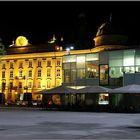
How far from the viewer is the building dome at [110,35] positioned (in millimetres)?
96500

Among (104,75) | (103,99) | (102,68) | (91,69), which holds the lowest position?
Answer: (103,99)

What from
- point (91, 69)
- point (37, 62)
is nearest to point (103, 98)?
point (91, 69)

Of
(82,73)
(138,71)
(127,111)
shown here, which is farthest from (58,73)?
(127,111)

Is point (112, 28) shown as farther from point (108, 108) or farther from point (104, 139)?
point (104, 139)

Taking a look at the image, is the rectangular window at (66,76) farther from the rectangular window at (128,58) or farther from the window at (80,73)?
the rectangular window at (128,58)

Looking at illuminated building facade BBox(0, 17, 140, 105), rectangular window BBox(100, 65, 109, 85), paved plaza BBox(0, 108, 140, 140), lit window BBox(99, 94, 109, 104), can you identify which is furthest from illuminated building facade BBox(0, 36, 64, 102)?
paved plaza BBox(0, 108, 140, 140)

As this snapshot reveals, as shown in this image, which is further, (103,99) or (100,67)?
(100,67)

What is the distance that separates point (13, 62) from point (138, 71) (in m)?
61.4

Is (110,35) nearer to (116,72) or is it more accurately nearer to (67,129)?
(116,72)

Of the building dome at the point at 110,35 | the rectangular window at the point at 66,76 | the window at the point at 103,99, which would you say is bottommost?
the window at the point at 103,99

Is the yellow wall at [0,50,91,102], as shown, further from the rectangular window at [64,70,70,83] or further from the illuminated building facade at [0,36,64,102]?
the rectangular window at [64,70,70,83]

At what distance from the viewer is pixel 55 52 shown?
351 ft

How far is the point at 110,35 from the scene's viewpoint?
96.5 m

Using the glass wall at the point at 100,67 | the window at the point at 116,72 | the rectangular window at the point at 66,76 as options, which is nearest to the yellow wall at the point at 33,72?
the rectangular window at the point at 66,76
